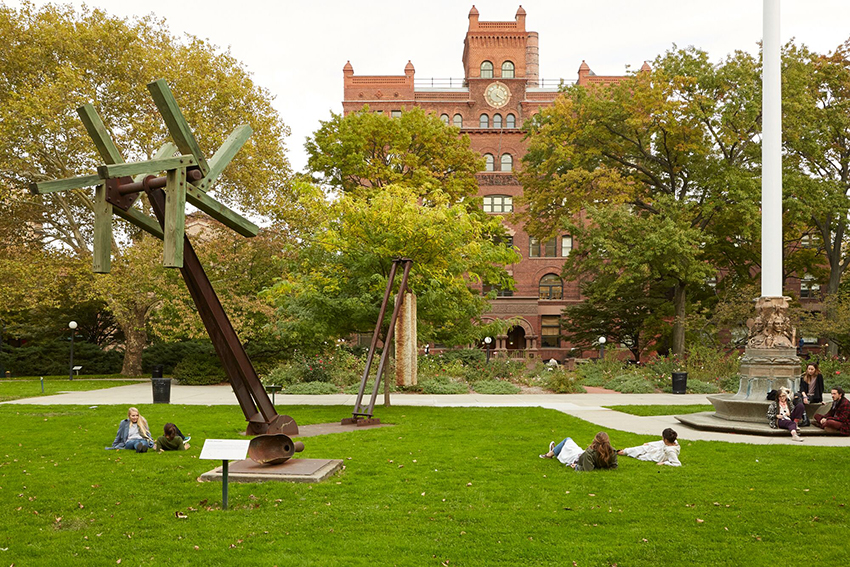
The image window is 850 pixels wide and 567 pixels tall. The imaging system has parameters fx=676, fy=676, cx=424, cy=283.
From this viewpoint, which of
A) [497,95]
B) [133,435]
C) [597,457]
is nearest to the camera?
[597,457]

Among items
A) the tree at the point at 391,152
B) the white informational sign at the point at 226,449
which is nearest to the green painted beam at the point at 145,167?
the white informational sign at the point at 226,449

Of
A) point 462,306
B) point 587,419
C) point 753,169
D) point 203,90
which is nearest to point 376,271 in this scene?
point 462,306

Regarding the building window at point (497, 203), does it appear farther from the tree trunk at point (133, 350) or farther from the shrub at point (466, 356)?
the tree trunk at point (133, 350)

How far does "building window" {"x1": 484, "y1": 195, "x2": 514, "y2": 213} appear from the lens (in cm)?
5378

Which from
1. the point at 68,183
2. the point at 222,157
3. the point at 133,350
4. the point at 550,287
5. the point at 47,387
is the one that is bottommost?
the point at 47,387

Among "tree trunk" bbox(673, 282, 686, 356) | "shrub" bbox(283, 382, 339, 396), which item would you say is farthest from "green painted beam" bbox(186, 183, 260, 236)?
"tree trunk" bbox(673, 282, 686, 356)

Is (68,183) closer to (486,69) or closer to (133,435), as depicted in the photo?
(133,435)

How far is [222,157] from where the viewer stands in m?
8.18

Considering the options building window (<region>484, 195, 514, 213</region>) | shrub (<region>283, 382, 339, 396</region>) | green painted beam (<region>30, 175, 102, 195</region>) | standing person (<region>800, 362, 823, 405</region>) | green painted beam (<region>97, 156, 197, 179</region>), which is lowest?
shrub (<region>283, 382, 339, 396</region>)

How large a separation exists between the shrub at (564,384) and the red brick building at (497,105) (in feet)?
82.1

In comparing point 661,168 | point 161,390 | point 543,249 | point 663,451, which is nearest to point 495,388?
point 161,390

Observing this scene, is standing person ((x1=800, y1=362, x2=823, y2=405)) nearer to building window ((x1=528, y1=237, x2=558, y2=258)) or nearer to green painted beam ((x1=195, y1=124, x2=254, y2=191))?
green painted beam ((x1=195, y1=124, x2=254, y2=191))

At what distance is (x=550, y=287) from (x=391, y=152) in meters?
18.8

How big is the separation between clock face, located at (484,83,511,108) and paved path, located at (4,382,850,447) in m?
36.2
